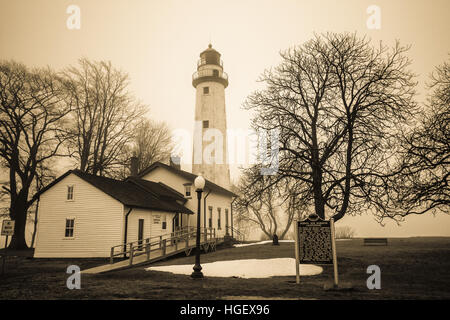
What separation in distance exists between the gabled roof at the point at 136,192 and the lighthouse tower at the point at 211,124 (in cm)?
699

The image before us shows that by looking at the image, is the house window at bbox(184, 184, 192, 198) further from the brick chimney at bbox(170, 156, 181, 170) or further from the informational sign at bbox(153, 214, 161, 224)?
the informational sign at bbox(153, 214, 161, 224)

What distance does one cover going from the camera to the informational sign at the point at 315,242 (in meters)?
10.1

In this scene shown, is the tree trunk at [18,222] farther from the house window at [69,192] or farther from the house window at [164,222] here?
the house window at [164,222]

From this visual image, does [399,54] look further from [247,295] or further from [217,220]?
[217,220]

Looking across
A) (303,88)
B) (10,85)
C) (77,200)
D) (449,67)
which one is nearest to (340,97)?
(303,88)

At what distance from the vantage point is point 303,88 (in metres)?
17.3

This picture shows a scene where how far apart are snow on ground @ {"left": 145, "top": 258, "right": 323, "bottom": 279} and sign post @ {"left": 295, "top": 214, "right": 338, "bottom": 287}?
3.00 meters

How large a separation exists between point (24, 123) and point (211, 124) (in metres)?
18.5

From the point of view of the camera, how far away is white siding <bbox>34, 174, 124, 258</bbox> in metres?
20.9

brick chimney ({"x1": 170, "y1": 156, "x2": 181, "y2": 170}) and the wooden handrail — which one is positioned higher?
brick chimney ({"x1": 170, "y1": 156, "x2": 181, "y2": 170})

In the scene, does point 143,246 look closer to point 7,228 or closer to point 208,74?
point 7,228

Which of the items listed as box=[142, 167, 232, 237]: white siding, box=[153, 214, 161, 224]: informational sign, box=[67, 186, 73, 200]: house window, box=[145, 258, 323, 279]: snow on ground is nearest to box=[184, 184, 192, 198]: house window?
box=[142, 167, 232, 237]: white siding

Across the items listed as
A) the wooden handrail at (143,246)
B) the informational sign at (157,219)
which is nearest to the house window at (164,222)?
the informational sign at (157,219)

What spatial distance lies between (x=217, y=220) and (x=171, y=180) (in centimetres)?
655
